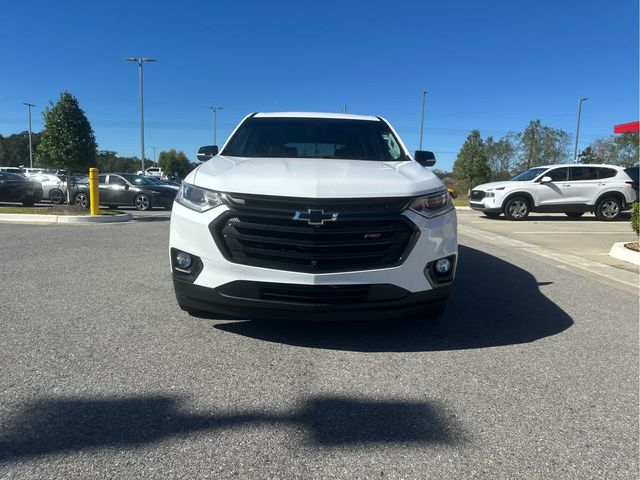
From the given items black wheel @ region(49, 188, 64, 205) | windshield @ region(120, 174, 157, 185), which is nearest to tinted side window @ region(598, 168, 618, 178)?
windshield @ region(120, 174, 157, 185)

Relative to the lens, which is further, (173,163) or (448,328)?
(173,163)

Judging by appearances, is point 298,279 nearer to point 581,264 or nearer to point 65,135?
point 581,264

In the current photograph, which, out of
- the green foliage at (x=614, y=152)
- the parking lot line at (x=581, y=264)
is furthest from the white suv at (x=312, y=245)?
the green foliage at (x=614, y=152)

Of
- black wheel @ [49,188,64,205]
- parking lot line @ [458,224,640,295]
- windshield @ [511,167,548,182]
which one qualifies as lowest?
parking lot line @ [458,224,640,295]

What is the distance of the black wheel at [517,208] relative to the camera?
587 inches

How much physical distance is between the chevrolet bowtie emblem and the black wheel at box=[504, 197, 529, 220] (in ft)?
43.1

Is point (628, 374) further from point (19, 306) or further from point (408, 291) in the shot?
point (19, 306)

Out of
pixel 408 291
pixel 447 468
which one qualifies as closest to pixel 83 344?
pixel 408 291

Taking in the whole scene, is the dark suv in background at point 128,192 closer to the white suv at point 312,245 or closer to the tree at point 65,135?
the tree at point 65,135

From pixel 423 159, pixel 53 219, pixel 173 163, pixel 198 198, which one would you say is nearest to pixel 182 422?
pixel 198 198

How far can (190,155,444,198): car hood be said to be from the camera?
10.7 feet

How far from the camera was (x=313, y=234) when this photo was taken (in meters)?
3.18

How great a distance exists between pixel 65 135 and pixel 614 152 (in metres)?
57.2

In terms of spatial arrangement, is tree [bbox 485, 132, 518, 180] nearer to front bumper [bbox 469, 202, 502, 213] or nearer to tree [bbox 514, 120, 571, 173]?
tree [bbox 514, 120, 571, 173]
